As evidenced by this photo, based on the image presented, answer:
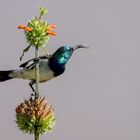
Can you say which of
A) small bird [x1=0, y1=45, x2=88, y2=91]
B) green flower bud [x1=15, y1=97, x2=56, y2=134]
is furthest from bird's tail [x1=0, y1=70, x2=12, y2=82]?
green flower bud [x1=15, y1=97, x2=56, y2=134]

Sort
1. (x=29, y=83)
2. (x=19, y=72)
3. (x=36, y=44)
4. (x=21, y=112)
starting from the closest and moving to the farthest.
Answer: (x=36, y=44) < (x=21, y=112) < (x=29, y=83) < (x=19, y=72)

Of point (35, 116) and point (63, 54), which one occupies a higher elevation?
point (63, 54)

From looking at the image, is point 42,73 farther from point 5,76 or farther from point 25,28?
point 25,28

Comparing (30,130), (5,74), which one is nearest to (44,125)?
(30,130)

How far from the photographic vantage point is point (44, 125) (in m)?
4.96

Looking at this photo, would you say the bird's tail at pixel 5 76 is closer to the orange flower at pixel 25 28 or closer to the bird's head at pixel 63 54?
the bird's head at pixel 63 54

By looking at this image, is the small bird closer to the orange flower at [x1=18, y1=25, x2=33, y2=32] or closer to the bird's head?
the bird's head

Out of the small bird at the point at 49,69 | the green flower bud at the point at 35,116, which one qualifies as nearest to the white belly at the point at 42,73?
the small bird at the point at 49,69

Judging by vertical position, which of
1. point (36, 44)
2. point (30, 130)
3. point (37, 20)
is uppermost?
point (37, 20)

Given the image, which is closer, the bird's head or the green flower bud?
the green flower bud

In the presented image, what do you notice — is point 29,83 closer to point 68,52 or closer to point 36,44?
point 68,52

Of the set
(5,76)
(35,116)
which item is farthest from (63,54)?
(35,116)

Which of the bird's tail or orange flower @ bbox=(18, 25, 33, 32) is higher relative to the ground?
the bird's tail

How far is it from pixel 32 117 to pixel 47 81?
273cm
